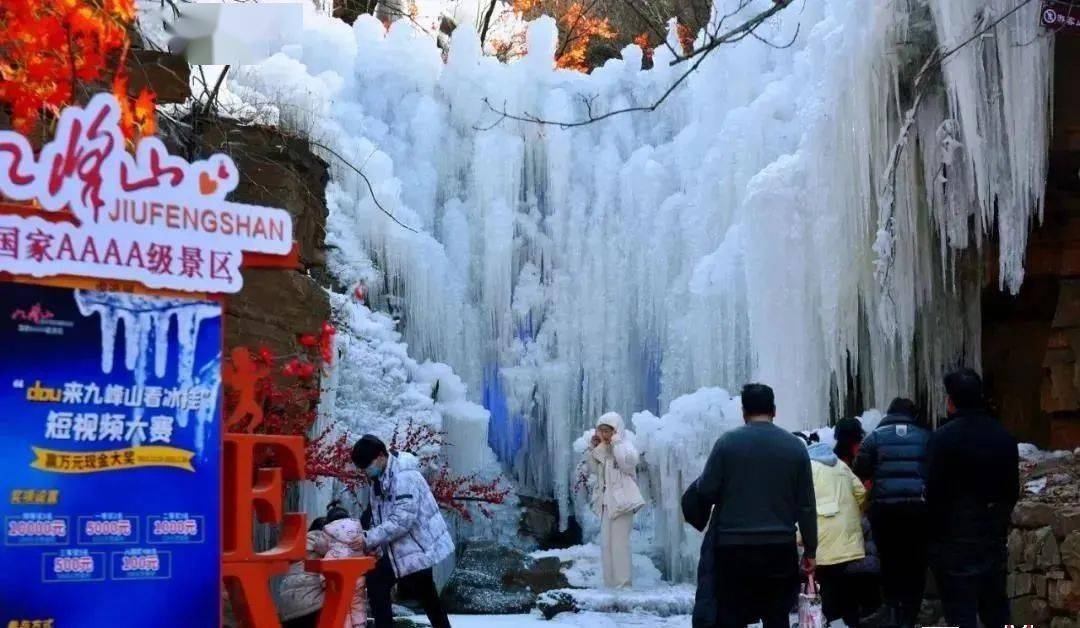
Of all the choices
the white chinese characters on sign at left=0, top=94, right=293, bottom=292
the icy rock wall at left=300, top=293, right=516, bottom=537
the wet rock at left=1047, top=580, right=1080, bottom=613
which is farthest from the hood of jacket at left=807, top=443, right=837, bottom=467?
the icy rock wall at left=300, top=293, right=516, bottom=537

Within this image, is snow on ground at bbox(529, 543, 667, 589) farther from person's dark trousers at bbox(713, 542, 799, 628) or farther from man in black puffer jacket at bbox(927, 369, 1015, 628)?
person's dark trousers at bbox(713, 542, 799, 628)

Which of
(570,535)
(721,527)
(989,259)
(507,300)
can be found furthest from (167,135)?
(570,535)

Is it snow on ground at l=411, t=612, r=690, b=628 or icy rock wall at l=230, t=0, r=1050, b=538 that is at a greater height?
icy rock wall at l=230, t=0, r=1050, b=538

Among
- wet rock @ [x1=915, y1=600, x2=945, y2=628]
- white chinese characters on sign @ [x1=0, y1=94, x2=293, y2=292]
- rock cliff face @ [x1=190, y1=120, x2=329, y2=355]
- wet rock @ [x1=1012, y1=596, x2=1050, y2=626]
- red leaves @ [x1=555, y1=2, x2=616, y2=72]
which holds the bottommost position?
wet rock @ [x1=915, y1=600, x2=945, y2=628]

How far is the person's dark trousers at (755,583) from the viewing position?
19.2 ft

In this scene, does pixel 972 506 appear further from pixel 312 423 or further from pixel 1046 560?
pixel 312 423

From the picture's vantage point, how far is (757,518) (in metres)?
5.84

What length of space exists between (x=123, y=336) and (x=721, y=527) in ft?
8.53

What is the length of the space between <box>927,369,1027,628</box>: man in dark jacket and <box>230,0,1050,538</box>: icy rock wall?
3.71 metres

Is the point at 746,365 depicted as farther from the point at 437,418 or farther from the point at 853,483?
the point at 853,483

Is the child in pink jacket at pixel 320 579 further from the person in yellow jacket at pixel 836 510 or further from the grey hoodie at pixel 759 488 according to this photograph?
the person in yellow jacket at pixel 836 510

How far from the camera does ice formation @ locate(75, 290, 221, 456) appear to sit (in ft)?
15.5

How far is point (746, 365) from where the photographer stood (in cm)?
1489

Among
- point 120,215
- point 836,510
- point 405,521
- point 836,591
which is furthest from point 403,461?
point 120,215
